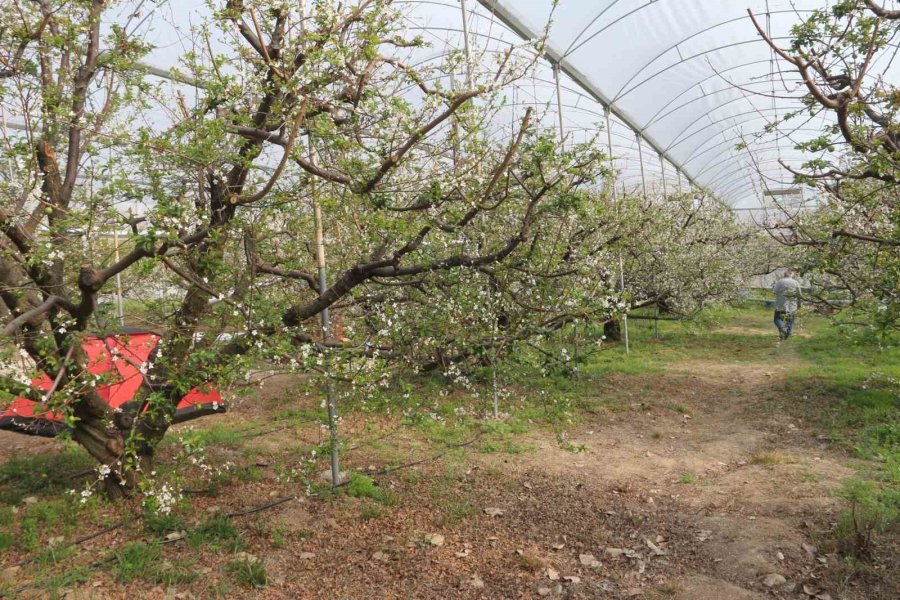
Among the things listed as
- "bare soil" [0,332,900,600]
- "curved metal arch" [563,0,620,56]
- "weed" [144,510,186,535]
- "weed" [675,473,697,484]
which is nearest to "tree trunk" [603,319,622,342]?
"curved metal arch" [563,0,620,56]

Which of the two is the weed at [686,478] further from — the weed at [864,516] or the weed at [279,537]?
the weed at [279,537]

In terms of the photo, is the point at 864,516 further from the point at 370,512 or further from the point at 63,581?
the point at 63,581

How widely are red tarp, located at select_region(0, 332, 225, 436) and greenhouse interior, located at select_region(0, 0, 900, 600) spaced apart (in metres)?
0.04

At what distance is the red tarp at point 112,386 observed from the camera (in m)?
3.53

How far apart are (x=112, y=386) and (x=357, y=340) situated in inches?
73.1

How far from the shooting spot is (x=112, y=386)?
4.69 metres

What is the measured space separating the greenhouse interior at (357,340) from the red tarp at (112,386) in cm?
4

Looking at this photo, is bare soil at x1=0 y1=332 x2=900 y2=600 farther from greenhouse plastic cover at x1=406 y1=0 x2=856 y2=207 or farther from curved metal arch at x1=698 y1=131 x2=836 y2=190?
curved metal arch at x1=698 y1=131 x2=836 y2=190

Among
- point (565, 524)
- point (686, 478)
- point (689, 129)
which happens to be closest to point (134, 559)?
point (565, 524)

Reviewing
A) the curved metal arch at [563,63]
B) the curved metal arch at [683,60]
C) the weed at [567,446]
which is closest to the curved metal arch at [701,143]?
the curved metal arch at [563,63]

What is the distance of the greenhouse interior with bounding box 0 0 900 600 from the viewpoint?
3.61m

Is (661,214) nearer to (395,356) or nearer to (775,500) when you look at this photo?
(775,500)

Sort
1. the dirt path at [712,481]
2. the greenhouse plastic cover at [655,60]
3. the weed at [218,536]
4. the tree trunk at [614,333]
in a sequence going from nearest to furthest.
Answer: the dirt path at [712,481], the weed at [218,536], the greenhouse plastic cover at [655,60], the tree trunk at [614,333]

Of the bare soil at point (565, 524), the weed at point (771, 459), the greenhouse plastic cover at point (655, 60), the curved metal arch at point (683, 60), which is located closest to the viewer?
the bare soil at point (565, 524)
